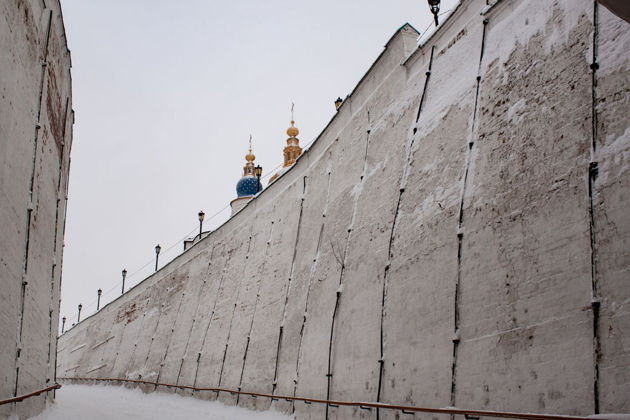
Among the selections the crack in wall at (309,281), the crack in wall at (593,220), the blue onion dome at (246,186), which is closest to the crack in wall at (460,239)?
the crack in wall at (593,220)

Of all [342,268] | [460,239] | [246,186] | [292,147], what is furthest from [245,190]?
[460,239]

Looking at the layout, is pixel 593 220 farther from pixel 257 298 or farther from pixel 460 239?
Answer: pixel 257 298

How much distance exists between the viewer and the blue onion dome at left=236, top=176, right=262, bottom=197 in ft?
137

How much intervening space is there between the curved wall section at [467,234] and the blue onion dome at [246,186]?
24202 millimetres

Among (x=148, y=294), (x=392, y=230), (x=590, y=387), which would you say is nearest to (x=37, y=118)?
(x=392, y=230)

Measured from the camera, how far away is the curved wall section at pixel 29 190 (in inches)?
342

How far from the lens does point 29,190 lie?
1034cm

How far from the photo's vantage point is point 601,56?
7168mm

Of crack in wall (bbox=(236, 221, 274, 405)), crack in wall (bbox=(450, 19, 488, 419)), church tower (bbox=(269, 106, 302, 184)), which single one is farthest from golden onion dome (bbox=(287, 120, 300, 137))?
crack in wall (bbox=(450, 19, 488, 419))

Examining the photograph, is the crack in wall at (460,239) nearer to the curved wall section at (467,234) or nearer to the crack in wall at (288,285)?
the curved wall section at (467,234)

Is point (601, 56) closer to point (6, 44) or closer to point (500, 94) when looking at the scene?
point (500, 94)

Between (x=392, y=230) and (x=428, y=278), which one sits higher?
(x=392, y=230)

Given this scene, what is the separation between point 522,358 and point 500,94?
3.97 metres

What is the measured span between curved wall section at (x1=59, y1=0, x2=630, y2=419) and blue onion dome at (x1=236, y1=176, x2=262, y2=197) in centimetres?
2420
